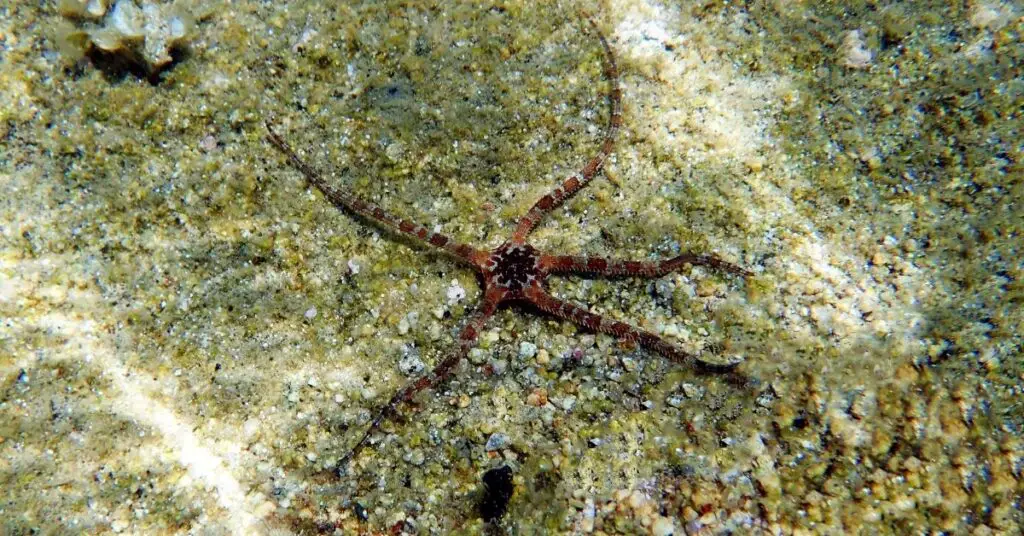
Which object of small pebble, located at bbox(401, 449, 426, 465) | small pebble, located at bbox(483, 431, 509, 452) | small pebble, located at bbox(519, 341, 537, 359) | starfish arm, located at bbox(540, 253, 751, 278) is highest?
starfish arm, located at bbox(540, 253, 751, 278)

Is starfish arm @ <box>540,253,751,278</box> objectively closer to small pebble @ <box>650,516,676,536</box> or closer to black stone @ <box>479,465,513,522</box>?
black stone @ <box>479,465,513,522</box>

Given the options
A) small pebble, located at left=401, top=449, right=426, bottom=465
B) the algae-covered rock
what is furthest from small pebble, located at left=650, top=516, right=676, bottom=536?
the algae-covered rock

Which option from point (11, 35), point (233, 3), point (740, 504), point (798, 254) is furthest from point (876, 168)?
point (11, 35)

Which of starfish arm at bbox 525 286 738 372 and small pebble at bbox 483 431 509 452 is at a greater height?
starfish arm at bbox 525 286 738 372

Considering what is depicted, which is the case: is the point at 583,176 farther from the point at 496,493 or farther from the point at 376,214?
the point at 496,493

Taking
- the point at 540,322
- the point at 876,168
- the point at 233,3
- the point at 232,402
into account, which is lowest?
the point at 232,402

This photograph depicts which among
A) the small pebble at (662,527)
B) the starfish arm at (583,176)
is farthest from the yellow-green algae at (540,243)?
the starfish arm at (583,176)

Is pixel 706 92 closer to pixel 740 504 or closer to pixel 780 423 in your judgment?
pixel 780 423

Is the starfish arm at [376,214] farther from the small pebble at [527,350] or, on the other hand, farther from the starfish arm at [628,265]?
the small pebble at [527,350]
